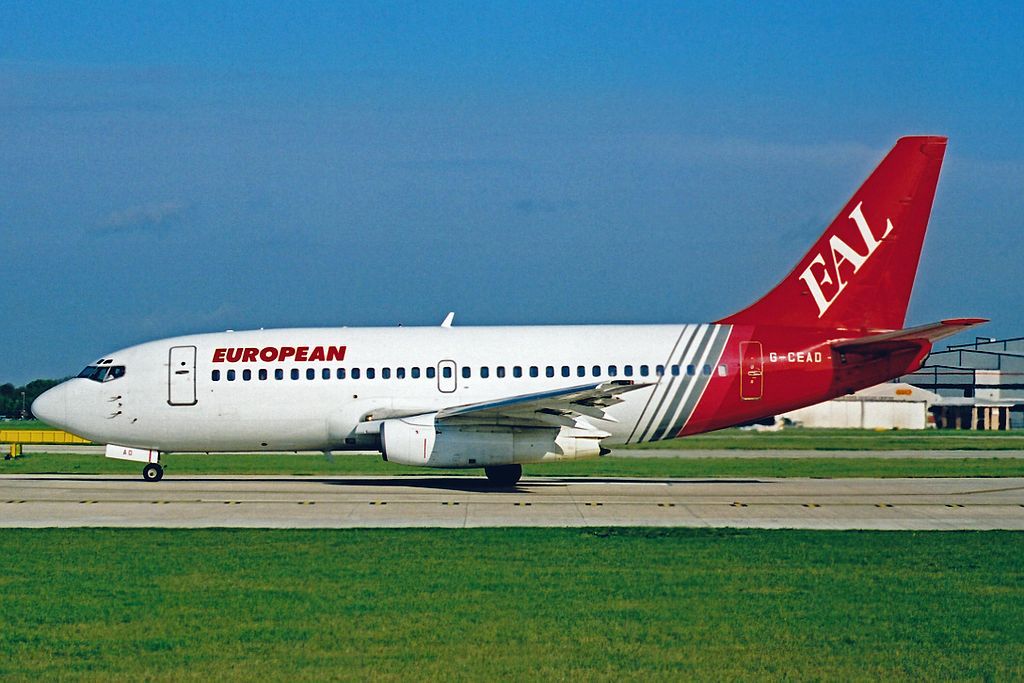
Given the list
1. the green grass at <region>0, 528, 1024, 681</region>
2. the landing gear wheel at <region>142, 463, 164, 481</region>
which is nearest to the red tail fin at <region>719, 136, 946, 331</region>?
the green grass at <region>0, 528, 1024, 681</region>

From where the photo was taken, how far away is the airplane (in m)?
29.9

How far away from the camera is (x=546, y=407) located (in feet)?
93.0

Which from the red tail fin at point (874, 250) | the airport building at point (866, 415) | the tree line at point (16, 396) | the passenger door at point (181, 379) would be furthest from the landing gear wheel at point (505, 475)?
the tree line at point (16, 396)

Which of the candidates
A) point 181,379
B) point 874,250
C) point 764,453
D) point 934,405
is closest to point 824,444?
point 764,453

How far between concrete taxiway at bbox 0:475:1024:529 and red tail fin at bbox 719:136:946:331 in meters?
4.37

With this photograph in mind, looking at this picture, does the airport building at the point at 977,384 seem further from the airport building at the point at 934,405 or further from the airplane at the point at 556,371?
the airplane at the point at 556,371

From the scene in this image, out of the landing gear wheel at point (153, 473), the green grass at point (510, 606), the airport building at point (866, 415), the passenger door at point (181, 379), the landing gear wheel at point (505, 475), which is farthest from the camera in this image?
the airport building at point (866, 415)

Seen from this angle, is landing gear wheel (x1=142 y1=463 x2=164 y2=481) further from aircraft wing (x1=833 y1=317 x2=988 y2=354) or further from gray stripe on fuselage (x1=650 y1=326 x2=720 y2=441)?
aircraft wing (x1=833 y1=317 x2=988 y2=354)

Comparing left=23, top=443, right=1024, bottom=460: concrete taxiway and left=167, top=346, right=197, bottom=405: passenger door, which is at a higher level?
left=167, top=346, right=197, bottom=405: passenger door

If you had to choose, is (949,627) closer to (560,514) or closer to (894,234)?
(560,514)

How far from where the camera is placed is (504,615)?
12.8 meters

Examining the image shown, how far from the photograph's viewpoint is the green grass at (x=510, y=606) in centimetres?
1073

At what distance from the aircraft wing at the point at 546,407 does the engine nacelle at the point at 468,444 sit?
0.73 feet

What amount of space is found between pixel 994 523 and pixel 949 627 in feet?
34.1
